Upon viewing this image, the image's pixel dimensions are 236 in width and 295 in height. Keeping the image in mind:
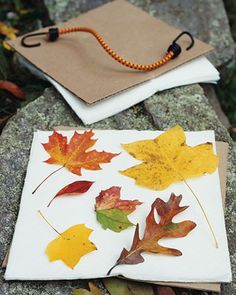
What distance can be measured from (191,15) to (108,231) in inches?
39.0

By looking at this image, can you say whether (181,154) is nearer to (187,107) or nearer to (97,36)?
(187,107)

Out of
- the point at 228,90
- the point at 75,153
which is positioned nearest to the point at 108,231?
the point at 75,153

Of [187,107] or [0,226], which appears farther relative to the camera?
[187,107]

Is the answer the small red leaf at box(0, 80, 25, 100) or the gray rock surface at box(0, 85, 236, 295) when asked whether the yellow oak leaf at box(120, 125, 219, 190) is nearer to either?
the gray rock surface at box(0, 85, 236, 295)

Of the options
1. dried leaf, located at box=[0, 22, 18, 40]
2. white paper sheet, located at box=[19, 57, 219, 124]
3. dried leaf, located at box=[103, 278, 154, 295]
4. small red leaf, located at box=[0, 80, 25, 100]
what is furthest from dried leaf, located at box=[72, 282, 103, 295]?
dried leaf, located at box=[0, 22, 18, 40]

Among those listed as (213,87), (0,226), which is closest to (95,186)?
(0,226)

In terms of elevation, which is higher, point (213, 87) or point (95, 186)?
point (95, 186)

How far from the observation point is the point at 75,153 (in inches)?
46.9

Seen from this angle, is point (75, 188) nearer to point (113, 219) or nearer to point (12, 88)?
point (113, 219)

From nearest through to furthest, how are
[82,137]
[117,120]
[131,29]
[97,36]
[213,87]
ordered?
[82,137] → [117,120] → [97,36] → [131,29] → [213,87]

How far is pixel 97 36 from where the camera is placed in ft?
4.77

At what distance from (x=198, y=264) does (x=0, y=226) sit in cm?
40

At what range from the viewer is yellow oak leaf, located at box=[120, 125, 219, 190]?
113cm

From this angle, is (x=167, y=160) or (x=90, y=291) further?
(x=167, y=160)
